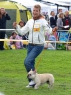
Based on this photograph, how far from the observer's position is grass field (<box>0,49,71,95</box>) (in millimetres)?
9680

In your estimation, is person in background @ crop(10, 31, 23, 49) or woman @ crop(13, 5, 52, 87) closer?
woman @ crop(13, 5, 52, 87)

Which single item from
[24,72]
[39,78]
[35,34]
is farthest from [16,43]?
[39,78]

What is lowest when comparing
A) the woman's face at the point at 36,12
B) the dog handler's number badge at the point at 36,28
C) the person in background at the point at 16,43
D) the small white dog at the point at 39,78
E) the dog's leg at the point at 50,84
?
the person in background at the point at 16,43

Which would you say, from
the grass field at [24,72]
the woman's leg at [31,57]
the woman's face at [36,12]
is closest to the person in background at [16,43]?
the grass field at [24,72]

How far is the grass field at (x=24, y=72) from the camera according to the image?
381 inches

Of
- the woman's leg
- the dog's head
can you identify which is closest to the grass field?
the dog's head

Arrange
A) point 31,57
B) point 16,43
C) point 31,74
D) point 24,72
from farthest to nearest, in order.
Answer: point 16,43 → point 24,72 → point 31,57 → point 31,74

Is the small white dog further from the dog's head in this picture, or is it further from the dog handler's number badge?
the dog handler's number badge

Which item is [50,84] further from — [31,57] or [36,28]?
[36,28]

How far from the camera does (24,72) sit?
12.9m

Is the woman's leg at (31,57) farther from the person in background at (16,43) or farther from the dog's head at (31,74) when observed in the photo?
the person in background at (16,43)

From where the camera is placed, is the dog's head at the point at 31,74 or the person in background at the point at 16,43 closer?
the dog's head at the point at 31,74

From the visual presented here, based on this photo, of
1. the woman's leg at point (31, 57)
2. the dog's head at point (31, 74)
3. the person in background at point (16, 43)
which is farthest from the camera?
the person in background at point (16, 43)

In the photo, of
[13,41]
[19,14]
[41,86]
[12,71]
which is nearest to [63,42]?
[13,41]
